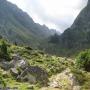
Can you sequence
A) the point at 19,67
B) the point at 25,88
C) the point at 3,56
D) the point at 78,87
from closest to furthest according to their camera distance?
the point at 25,88, the point at 78,87, the point at 19,67, the point at 3,56

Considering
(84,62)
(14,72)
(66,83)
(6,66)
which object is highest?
(84,62)

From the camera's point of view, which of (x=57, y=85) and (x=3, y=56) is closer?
(x=57, y=85)

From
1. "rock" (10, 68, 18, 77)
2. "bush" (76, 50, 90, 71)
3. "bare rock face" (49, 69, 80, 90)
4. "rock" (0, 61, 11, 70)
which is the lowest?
"bare rock face" (49, 69, 80, 90)

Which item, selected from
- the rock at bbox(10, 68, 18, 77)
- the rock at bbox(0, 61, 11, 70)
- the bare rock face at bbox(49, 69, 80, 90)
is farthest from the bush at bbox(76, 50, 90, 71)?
the bare rock face at bbox(49, 69, 80, 90)

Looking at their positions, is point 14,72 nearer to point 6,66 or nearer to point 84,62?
point 6,66

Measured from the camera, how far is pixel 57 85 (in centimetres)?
9269

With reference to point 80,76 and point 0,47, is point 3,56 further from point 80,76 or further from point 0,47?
point 80,76

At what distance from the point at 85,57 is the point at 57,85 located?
51190 mm

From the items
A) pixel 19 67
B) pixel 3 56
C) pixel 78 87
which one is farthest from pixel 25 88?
pixel 3 56

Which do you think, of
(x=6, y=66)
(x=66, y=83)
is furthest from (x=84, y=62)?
(x=66, y=83)

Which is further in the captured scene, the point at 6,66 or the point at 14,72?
the point at 6,66

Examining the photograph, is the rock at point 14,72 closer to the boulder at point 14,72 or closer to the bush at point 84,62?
the boulder at point 14,72

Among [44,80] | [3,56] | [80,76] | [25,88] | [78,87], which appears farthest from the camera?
[3,56]

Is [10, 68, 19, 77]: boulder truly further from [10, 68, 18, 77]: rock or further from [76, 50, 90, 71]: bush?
[76, 50, 90, 71]: bush
